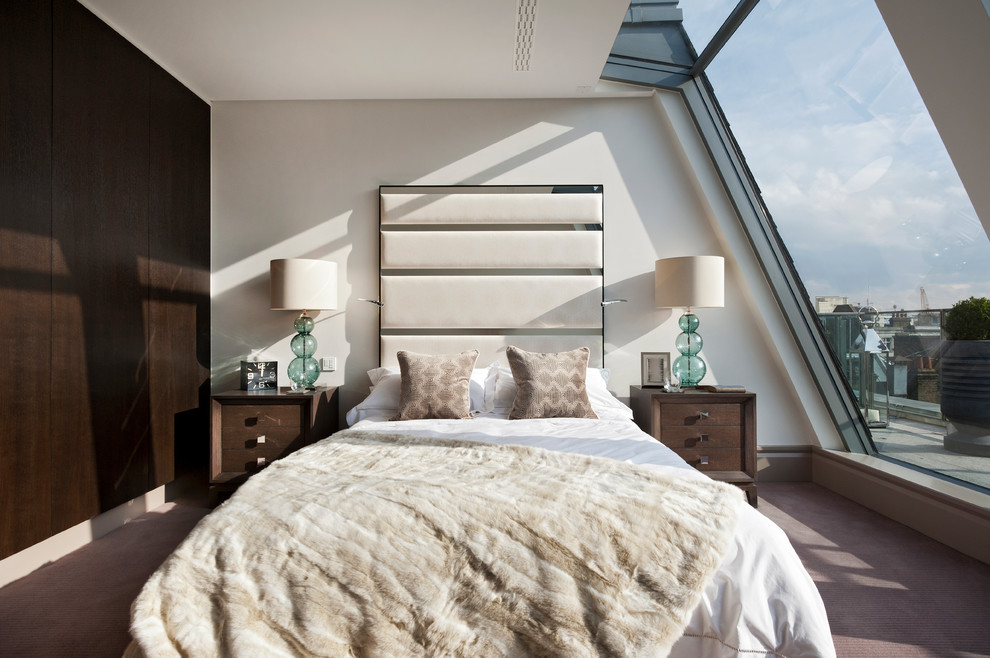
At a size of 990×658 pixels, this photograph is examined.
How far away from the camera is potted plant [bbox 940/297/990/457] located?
241 centimetres

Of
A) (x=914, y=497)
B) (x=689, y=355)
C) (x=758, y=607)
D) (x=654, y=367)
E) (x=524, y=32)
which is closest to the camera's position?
(x=758, y=607)

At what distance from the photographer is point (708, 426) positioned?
338 centimetres

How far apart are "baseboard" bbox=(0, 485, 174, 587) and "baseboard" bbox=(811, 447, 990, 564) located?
431cm

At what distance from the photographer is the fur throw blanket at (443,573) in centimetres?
135

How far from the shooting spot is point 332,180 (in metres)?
3.96

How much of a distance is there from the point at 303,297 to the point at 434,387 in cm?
114

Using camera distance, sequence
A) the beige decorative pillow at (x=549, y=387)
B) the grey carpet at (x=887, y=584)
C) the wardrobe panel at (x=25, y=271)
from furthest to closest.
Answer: the beige decorative pillow at (x=549, y=387) → the wardrobe panel at (x=25, y=271) → the grey carpet at (x=887, y=584)

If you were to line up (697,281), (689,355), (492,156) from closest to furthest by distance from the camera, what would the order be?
(697,281) < (689,355) < (492,156)

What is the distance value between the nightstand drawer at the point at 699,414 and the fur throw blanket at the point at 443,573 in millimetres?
1696

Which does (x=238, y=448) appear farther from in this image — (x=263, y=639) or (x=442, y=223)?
(x=263, y=639)

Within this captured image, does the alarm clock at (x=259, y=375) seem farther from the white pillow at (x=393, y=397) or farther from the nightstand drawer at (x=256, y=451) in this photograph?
the white pillow at (x=393, y=397)

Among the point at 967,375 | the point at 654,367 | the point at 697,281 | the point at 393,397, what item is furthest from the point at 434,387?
the point at 967,375

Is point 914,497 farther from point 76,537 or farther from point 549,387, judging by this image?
point 76,537

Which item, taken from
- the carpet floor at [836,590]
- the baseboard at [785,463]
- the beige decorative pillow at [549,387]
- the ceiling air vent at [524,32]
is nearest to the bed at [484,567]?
the carpet floor at [836,590]
